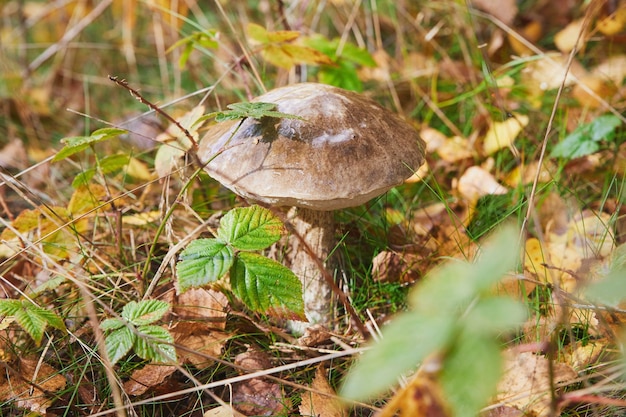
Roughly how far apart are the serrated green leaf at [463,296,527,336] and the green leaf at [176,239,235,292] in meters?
0.63

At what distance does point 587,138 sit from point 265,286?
150cm

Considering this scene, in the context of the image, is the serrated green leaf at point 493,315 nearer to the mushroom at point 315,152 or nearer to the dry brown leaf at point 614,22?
the mushroom at point 315,152

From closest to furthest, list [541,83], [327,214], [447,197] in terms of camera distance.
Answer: [327,214] < [447,197] < [541,83]

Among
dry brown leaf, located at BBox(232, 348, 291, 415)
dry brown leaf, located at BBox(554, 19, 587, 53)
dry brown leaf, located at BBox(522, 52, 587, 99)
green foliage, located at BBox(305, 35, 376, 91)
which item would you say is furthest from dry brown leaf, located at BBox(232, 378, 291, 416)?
dry brown leaf, located at BBox(554, 19, 587, 53)

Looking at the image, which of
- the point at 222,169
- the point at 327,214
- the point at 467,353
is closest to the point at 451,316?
the point at 467,353

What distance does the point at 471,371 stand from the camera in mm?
654

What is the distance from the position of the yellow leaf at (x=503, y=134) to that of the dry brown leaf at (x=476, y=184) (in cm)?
13

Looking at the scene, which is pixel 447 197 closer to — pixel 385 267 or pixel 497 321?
pixel 385 267

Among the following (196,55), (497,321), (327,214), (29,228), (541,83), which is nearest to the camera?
(497,321)

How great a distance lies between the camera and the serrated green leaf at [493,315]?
25.1 inches

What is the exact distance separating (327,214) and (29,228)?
3.28 ft

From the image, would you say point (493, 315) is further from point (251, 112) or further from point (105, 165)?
point (105, 165)

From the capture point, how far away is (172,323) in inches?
57.7

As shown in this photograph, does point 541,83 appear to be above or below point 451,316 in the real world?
below
